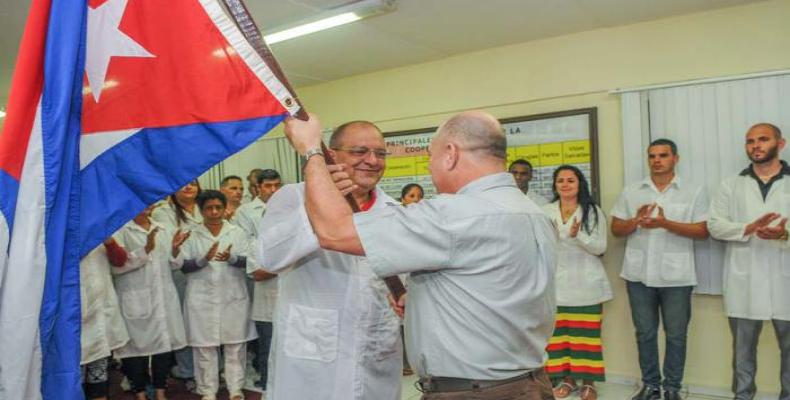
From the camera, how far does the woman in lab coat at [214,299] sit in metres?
4.17

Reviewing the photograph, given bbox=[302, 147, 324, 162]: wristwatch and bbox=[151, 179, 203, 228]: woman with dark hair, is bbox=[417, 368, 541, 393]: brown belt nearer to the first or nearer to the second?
bbox=[302, 147, 324, 162]: wristwatch

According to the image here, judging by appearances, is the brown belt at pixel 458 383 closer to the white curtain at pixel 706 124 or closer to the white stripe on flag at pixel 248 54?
the white stripe on flag at pixel 248 54

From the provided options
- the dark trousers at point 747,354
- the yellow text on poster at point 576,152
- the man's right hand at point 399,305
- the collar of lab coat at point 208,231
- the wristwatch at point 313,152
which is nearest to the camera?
the wristwatch at point 313,152

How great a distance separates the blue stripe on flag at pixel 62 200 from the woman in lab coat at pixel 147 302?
2.52 m

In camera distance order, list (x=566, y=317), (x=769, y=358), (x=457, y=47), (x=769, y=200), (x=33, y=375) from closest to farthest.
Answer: (x=33, y=375) < (x=769, y=200) < (x=769, y=358) < (x=566, y=317) < (x=457, y=47)

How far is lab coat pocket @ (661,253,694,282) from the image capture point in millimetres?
4008

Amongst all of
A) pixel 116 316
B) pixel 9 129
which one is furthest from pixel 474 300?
pixel 116 316

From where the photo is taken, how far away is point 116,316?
12.5ft

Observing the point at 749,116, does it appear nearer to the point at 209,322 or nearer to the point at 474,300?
the point at 474,300

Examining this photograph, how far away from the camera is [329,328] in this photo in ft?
6.54

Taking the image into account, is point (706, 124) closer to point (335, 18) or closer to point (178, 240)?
point (335, 18)

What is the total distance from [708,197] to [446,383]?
3.52 m

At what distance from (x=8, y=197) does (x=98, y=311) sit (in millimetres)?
→ 2422

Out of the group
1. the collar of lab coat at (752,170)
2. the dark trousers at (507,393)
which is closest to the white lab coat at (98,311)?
the dark trousers at (507,393)
